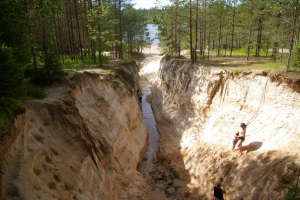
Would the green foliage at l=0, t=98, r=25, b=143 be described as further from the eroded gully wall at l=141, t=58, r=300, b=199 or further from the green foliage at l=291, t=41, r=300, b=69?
the green foliage at l=291, t=41, r=300, b=69

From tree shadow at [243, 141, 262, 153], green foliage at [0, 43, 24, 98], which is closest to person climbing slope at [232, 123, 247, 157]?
tree shadow at [243, 141, 262, 153]

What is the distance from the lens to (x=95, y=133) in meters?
10.1

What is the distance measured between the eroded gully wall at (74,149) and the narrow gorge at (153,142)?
1.2 inches

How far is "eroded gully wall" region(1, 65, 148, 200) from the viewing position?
5672 millimetres

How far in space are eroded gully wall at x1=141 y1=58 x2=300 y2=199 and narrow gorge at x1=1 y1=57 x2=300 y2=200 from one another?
0.05 meters

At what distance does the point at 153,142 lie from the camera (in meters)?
17.4

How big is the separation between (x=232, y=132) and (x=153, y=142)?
22.6 feet

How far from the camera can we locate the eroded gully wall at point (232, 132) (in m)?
9.47

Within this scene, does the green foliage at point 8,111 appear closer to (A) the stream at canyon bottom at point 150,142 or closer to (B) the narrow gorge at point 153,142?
(B) the narrow gorge at point 153,142

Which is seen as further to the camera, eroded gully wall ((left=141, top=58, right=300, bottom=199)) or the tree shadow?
the tree shadow

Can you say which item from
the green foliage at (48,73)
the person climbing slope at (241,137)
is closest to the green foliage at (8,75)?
the green foliage at (48,73)

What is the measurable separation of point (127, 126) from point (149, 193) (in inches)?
185

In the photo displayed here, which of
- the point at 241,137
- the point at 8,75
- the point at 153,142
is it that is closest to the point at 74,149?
the point at 8,75

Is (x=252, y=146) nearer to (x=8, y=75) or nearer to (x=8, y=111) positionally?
(x=8, y=111)
